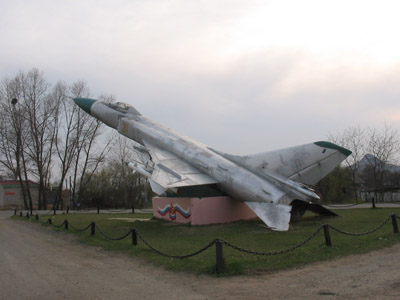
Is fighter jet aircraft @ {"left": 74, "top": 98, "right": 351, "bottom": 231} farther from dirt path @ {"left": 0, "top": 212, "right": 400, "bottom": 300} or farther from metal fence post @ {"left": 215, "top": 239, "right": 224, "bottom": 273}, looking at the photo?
metal fence post @ {"left": 215, "top": 239, "right": 224, "bottom": 273}

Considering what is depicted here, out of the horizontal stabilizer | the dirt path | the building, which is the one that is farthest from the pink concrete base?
the building

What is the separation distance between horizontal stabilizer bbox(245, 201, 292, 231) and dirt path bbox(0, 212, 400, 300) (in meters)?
3.38

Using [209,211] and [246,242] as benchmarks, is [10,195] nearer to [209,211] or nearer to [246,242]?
[209,211]

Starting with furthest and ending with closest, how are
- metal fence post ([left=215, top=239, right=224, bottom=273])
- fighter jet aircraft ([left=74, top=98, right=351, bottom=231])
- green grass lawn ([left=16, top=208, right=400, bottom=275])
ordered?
1. fighter jet aircraft ([left=74, top=98, right=351, bottom=231])
2. green grass lawn ([left=16, top=208, right=400, bottom=275])
3. metal fence post ([left=215, top=239, right=224, bottom=273])

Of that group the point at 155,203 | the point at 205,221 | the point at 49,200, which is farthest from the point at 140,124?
the point at 49,200

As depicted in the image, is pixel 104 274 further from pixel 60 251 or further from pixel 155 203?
pixel 155 203

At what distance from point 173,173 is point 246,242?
4866 millimetres

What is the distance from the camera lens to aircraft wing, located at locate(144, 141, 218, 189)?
12.7 meters

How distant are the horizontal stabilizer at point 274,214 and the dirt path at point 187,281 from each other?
11.1 ft

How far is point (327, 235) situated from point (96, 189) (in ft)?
155

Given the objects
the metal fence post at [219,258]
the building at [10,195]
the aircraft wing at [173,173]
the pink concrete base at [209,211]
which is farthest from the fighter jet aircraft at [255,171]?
the building at [10,195]

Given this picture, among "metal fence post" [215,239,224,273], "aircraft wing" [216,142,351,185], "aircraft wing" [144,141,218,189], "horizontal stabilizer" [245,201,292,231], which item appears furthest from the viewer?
"aircraft wing" [144,141,218,189]

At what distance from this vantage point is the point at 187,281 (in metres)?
6.04

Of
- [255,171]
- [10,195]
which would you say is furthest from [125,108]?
[10,195]
